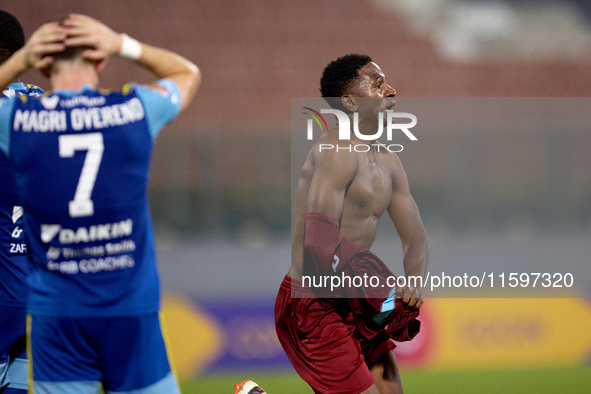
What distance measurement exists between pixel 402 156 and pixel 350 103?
132 inches

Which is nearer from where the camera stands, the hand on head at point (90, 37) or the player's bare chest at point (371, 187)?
the hand on head at point (90, 37)

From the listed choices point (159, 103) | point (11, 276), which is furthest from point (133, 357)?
point (11, 276)

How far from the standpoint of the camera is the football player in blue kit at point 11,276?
8.18ft

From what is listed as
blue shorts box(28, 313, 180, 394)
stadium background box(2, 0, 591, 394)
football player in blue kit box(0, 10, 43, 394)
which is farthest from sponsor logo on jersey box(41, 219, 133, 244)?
stadium background box(2, 0, 591, 394)

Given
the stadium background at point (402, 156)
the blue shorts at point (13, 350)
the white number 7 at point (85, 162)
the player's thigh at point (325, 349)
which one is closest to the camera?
the white number 7 at point (85, 162)

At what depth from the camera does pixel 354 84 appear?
3006 mm

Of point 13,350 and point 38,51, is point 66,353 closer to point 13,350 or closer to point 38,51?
point 38,51

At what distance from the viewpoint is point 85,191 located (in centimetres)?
158

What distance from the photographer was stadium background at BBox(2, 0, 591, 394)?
17.5 ft

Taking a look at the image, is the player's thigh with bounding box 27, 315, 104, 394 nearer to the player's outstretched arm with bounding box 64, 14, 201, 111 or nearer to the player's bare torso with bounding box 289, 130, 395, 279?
the player's outstretched arm with bounding box 64, 14, 201, 111

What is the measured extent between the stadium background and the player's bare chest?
7.59 feet

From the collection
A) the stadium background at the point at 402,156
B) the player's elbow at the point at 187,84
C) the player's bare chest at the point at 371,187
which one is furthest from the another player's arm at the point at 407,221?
the stadium background at the point at 402,156

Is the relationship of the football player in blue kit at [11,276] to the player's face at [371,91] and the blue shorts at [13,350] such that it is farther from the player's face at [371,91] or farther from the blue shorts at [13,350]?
the player's face at [371,91]

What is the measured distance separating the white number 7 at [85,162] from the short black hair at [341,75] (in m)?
1.66
